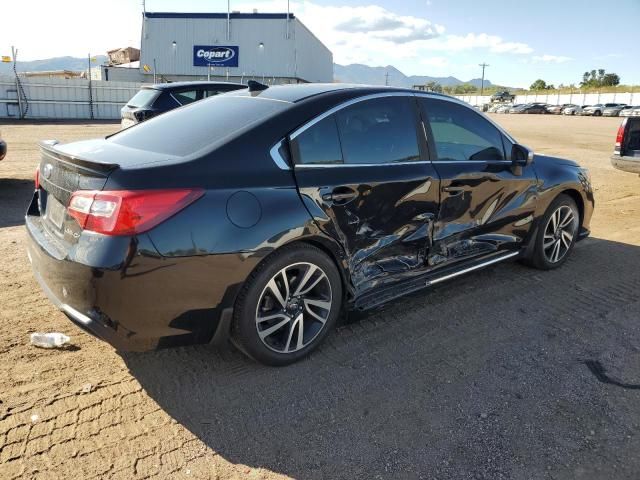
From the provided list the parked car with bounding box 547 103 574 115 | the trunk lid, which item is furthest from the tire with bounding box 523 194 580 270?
the parked car with bounding box 547 103 574 115

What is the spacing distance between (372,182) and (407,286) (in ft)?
2.73

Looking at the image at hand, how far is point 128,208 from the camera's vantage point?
253 cm

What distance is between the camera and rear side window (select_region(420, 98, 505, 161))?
3.95 metres

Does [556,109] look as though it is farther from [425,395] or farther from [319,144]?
[425,395]

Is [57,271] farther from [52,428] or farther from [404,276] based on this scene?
[404,276]

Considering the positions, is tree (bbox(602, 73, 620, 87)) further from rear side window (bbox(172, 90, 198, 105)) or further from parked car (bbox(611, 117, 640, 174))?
rear side window (bbox(172, 90, 198, 105))

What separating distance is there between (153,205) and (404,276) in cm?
188

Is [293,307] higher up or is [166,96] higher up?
[166,96]

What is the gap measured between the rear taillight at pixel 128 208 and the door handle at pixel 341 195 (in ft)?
2.79

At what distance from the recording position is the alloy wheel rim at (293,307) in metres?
3.05

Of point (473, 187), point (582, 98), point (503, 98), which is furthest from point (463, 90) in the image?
point (473, 187)

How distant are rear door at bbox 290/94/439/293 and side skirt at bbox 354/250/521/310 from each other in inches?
2.4

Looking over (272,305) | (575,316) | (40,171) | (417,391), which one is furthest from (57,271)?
(575,316)

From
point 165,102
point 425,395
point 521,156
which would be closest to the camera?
point 425,395
